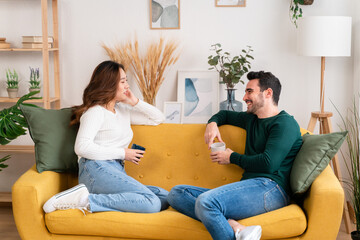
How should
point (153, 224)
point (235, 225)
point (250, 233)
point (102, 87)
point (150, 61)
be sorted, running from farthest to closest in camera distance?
point (150, 61) < point (102, 87) < point (153, 224) < point (235, 225) < point (250, 233)

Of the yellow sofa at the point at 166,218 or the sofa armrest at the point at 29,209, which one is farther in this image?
the sofa armrest at the point at 29,209

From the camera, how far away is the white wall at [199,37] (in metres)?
4.02

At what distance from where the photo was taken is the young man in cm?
249

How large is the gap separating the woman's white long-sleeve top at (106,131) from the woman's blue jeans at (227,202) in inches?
19.5

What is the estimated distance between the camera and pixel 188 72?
13.4 ft

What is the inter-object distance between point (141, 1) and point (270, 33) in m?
1.15

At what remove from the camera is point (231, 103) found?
394 centimetres

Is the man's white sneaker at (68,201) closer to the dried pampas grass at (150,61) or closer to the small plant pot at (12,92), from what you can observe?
the dried pampas grass at (150,61)

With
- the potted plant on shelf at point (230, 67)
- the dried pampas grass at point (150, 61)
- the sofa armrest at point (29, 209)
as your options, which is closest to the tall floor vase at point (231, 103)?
the potted plant on shelf at point (230, 67)

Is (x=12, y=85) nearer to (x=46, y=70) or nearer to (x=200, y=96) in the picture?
(x=46, y=70)

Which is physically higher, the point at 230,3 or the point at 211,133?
the point at 230,3

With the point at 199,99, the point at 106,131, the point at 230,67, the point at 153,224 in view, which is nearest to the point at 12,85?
the point at 106,131

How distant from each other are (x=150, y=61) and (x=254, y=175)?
1598 millimetres

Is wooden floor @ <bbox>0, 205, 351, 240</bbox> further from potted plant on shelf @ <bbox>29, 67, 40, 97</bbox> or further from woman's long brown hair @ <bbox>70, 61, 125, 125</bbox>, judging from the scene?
woman's long brown hair @ <bbox>70, 61, 125, 125</bbox>
